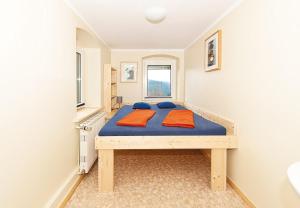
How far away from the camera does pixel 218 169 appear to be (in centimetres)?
228

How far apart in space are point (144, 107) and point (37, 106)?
8.58 ft

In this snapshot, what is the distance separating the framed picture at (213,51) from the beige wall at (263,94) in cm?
11

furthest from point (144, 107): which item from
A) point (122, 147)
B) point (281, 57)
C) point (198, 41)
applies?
point (281, 57)

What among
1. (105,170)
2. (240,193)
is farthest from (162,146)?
(240,193)

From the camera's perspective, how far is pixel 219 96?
276 cm

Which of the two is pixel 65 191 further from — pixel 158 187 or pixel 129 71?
pixel 129 71

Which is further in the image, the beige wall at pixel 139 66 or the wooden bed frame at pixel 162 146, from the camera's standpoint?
the beige wall at pixel 139 66

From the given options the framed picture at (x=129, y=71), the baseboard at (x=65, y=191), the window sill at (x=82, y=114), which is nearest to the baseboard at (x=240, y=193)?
the baseboard at (x=65, y=191)

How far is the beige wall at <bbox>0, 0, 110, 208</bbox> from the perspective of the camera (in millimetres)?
1250

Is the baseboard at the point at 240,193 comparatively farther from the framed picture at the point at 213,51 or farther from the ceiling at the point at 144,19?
the ceiling at the point at 144,19

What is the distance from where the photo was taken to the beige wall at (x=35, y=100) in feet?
4.10

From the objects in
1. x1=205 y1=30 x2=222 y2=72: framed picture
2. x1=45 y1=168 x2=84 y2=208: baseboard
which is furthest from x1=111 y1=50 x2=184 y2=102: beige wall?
x1=45 y1=168 x2=84 y2=208: baseboard

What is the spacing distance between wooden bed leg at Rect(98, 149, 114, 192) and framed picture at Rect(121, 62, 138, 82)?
3.08 m

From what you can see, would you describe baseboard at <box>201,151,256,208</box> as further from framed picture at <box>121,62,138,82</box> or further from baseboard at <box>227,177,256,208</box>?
framed picture at <box>121,62,138,82</box>
